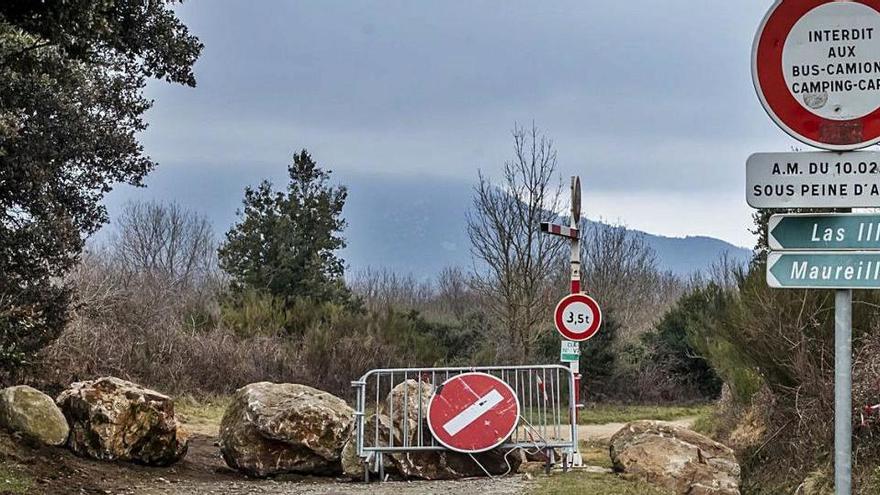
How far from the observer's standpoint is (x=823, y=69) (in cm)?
310

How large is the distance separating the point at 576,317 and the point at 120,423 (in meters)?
5.29

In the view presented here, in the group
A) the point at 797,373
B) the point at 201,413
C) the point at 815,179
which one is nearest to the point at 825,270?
the point at 815,179

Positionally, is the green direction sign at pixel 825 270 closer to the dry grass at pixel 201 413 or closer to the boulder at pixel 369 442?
the boulder at pixel 369 442

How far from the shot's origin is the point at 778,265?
10.2 ft

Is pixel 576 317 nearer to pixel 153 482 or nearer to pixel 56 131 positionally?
pixel 153 482

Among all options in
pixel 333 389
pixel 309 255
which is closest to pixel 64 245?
pixel 333 389

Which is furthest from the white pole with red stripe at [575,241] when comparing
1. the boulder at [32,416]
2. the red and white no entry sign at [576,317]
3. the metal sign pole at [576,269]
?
the boulder at [32,416]

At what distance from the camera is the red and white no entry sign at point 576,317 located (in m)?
10.4

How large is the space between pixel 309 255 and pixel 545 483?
18890mm

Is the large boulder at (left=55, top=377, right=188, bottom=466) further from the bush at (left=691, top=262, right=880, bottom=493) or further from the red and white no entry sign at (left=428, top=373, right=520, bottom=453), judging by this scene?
the bush at (left=691, top=262, right=880, bottom=493)

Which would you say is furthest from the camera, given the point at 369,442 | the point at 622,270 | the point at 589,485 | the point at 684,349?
the point at 622,270

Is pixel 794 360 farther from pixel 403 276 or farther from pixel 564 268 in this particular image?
pixel 403 276

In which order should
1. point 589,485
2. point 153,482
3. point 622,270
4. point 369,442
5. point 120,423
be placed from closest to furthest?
point 589,485 → point 153,482 → point 120,423 → point 369,442 → point 622,270

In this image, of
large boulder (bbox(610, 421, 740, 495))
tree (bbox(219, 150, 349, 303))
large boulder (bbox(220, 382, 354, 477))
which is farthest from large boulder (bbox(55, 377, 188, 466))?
tree (bbox(219, 150, 349, 303))
